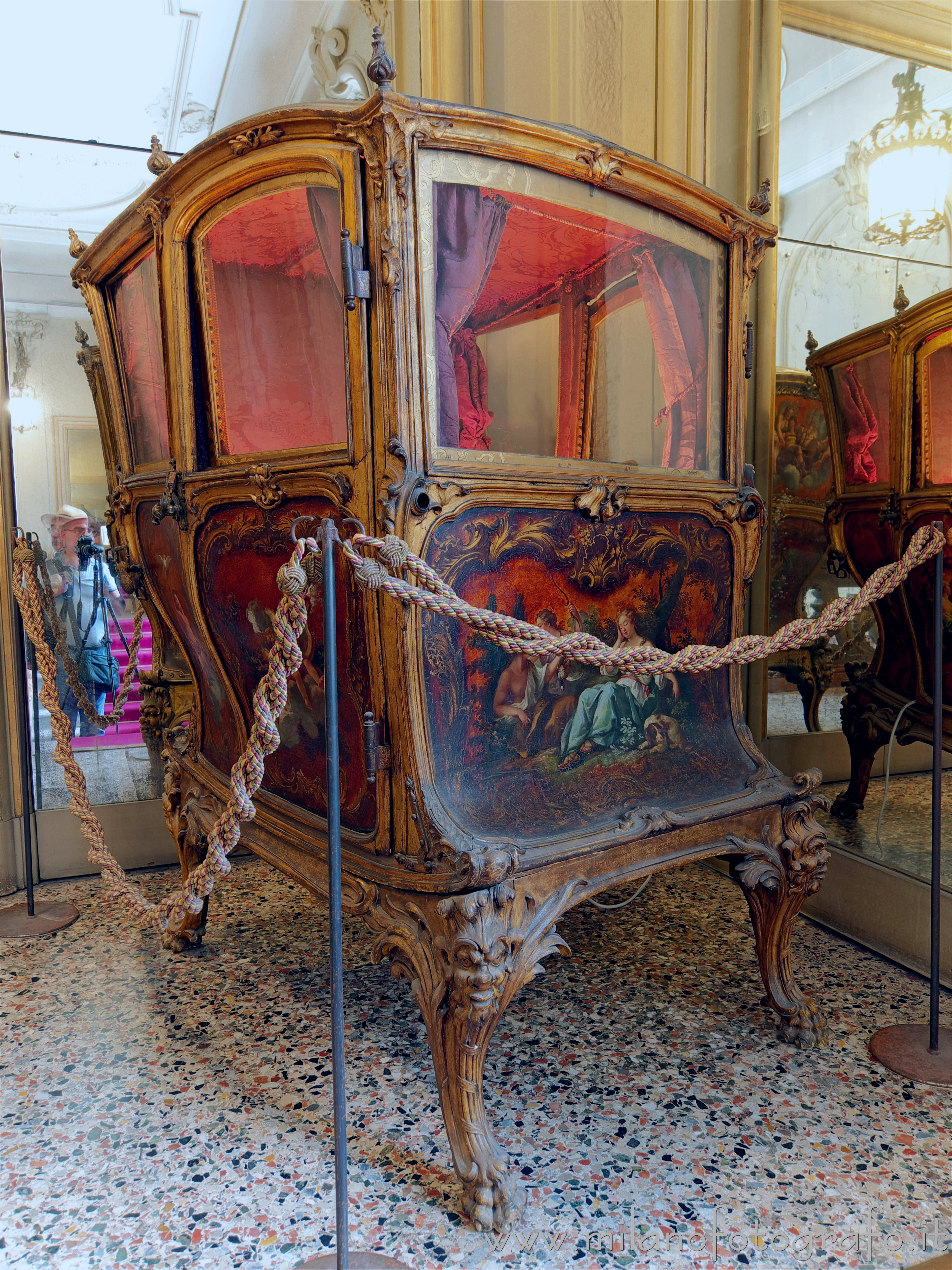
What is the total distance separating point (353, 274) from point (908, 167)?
2.11 meters

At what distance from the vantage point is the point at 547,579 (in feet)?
7.65

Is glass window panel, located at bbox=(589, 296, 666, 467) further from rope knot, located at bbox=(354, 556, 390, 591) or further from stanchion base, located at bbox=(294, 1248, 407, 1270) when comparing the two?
stanchion base, located at bbox=(294, 1248, 407, 1270)

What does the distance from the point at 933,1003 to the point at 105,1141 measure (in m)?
2.25

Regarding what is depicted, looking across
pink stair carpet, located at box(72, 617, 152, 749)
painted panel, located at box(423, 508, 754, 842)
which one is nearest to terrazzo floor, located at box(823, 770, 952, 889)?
painted panel, located at box(423, 508, 754, 842)

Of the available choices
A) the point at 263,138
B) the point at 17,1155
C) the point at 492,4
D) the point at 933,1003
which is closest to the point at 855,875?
the point at 933,1003

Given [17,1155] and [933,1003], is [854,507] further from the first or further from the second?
[17,1155]

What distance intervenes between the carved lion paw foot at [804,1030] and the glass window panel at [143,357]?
8.36 ft

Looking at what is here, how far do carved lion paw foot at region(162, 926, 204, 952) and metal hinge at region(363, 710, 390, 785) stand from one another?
1632 millimetres

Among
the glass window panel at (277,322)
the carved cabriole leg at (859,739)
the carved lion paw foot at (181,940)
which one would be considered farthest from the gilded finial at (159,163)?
the carved cabriole leg at (859,739)

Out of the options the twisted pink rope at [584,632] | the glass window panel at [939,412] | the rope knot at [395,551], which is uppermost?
the glass window panel at [939,412]

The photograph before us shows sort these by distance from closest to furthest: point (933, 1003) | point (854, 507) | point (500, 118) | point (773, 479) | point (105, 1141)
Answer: point (500, 118)
point (105, 1141)
point (933, 1003)
point (854, 507)
point (773, 479)

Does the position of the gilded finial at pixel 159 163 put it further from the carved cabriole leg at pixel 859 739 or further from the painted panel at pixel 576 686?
the carved cabriole leg at pixel 859 739

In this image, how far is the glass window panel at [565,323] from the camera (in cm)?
210

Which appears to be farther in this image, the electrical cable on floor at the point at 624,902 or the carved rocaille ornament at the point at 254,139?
the electrical cable on floor at the point at 624,902
